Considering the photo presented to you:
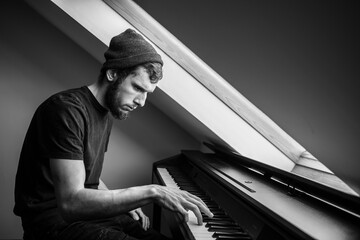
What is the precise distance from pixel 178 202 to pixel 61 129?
1.84ft

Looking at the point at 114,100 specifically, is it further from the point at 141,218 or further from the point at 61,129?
the point at 141,218

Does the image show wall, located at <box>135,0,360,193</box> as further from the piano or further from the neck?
the neck

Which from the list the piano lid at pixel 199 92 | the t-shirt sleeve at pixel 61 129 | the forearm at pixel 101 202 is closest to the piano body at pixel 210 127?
the piano lid at pixel 199 92

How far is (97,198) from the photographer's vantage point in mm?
1220

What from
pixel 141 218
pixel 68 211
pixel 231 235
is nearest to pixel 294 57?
pixel 231 235

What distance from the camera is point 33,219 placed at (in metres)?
1.42

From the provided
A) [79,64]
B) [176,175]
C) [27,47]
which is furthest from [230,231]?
[27,47]

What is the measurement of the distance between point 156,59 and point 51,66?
6.12 ft

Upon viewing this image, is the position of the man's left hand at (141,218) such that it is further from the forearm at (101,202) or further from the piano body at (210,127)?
the forearm at (101,202)

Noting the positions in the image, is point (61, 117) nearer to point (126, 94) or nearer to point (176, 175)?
point (126, 94)

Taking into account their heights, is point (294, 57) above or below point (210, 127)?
above

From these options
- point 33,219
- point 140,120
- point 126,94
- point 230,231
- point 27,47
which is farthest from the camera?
point 140,120

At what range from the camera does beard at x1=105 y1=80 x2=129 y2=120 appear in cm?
159

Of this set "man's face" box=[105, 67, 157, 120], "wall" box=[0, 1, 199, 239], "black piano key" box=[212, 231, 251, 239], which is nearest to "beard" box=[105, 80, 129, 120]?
"man's face" box=[105, 67, 157, 120]
